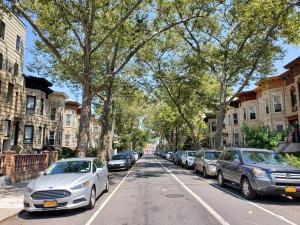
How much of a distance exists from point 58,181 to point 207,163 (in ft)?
37.8

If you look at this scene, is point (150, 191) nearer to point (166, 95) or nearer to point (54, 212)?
point (54, 212)

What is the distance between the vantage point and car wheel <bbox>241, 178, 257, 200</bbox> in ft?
38.0

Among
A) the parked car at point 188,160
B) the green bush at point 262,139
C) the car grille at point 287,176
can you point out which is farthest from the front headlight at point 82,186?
the green bush at point 262,139

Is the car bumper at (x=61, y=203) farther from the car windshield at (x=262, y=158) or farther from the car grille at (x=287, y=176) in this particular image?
the car windshield at (x=262, y=158)

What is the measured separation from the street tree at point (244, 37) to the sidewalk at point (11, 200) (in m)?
15.5

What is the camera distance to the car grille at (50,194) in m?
9.15

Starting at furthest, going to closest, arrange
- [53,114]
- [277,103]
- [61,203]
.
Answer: [53,114] → [277,103] → [61,203]

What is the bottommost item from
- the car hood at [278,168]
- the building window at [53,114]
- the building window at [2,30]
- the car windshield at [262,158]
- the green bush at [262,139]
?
the car hood at [278,168]

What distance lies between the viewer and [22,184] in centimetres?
1576

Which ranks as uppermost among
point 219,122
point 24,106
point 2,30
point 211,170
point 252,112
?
point 2,30

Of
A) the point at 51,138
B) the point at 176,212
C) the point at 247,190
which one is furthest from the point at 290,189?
the point at 51,138

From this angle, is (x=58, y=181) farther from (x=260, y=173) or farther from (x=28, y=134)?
(x=28, y=134)

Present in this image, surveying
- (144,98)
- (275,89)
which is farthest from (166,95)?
(275,89)

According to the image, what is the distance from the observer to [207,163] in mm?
19469
